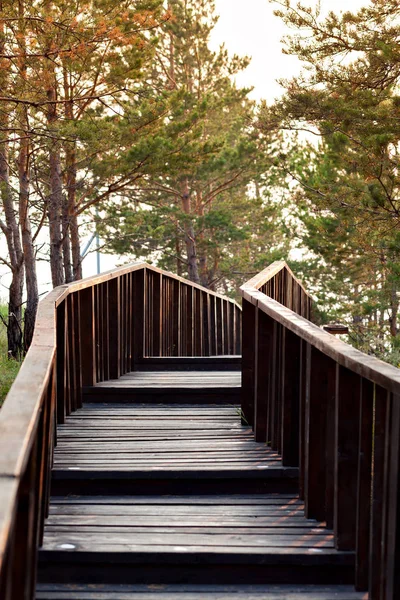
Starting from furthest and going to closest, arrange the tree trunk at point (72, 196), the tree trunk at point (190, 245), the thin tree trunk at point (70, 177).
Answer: the tree trunk at point (190, 245)
the tree trunk at point (72, 196)
the thin tree trunk at point (70, 177)

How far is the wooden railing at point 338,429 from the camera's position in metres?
2.45

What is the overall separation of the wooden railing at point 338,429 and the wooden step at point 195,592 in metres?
0.13

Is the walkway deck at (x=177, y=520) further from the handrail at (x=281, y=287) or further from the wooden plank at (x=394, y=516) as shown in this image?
the handrail at (x=281, y=287)

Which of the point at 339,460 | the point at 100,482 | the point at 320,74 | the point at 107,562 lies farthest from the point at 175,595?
the point at 320,74

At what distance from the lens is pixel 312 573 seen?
2.96 meters

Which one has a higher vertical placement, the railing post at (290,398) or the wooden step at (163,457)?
the railing post at (290,398)

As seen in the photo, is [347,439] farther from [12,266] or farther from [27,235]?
[12,266]

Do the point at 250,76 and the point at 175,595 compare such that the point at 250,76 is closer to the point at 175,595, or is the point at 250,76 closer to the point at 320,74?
the point at 320,74

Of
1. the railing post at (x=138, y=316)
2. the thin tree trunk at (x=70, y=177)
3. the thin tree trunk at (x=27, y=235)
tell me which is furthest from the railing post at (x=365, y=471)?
the thin tree trunk at (x=70, y=177)

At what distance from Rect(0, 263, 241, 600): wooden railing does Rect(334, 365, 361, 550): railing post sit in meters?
1.08

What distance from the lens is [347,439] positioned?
288cm

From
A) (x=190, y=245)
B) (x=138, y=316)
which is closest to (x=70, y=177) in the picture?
(x=190, y=245)

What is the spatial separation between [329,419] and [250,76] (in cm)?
2534

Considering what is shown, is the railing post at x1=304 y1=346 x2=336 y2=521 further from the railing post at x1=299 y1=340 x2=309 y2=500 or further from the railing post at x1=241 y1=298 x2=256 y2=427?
the railing post at x1=241 y1=298 x2=256 y2=427
